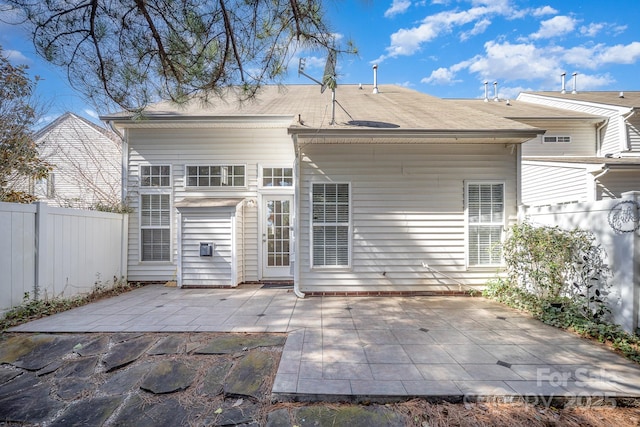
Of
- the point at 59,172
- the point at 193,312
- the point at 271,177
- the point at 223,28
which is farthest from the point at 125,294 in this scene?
the point at 59,172

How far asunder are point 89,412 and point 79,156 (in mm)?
13146

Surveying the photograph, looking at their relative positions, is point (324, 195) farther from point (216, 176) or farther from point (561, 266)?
point (561, 266)

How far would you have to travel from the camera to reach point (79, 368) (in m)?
2.89

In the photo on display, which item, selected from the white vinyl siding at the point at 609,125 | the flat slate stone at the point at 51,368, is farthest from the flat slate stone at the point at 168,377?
the white vinyl siding at the point at 609,125

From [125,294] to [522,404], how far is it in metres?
6.49

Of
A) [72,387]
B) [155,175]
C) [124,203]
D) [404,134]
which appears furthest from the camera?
[155,175]

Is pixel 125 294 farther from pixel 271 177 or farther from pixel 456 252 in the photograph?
pixel 456 252

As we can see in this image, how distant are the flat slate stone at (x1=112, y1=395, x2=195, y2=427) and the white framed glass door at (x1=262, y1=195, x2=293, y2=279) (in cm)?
421

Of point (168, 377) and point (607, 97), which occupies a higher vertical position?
point (607, 97)

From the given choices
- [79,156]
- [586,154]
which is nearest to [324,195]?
[586,154]

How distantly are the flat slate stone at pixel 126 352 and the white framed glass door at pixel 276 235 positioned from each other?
3.35 meters

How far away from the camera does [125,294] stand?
18.7ft

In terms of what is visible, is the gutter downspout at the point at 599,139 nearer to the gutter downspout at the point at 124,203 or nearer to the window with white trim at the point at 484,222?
the window with white trim at the point at 484,222

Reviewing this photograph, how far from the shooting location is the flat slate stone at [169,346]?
3090 mm
